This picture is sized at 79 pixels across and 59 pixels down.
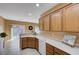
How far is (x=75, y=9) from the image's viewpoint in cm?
211

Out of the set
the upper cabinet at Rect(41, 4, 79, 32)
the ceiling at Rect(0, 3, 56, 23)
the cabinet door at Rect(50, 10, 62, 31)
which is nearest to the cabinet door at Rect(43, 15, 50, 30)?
the upper cabinet at Rect(41, 4, 79, 32)

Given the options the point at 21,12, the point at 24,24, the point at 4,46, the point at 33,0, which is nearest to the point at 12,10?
the point at 21,12

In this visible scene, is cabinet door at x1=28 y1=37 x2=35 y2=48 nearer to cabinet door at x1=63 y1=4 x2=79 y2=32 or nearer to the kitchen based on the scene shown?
the kitchen

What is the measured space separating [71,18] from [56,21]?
775 mm

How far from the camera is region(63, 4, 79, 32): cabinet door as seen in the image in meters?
2.08

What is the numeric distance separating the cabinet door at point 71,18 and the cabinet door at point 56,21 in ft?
0.83

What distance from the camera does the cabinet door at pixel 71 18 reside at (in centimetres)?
208

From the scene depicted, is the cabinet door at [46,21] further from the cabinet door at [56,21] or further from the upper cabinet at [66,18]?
the cabinet door at [56,21]

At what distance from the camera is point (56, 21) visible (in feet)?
9.82

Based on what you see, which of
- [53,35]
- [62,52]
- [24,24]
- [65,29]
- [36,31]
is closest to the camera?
[62,52]
